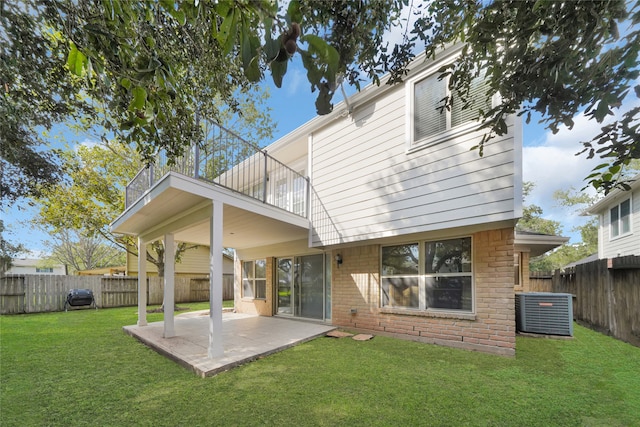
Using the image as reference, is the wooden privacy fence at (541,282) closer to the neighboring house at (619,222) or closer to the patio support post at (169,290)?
the neighboring house at (619,222)

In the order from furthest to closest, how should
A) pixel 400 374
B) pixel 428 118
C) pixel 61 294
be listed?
pixel 61 294
pixel 428 118
pixel 400 374

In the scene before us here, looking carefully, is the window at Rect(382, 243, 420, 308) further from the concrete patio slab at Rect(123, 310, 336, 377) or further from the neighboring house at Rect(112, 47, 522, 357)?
the concrete patio slab at Rect(123, 310, 336, 377)

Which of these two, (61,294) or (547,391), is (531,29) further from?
(61,294)

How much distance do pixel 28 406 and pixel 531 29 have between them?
629 cm

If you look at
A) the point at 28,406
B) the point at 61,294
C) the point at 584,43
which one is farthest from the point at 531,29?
the point at 61,294

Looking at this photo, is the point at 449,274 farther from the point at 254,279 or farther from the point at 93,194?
the point at 93,194

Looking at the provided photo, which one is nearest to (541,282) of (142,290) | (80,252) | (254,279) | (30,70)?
(254,279)

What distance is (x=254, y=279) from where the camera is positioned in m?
10.9

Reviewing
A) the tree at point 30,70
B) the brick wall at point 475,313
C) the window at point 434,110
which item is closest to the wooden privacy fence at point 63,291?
the tree at point 30,70

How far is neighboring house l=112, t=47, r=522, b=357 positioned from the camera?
501cm

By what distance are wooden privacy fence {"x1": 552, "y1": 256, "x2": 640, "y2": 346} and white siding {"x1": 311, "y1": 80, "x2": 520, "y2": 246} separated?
3.83m

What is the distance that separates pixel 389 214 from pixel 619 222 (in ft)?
39.3

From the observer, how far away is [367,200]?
21.3ft

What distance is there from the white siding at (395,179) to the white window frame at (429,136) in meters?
0.09
